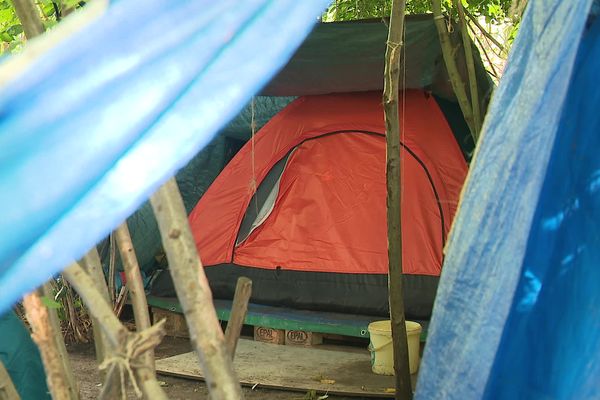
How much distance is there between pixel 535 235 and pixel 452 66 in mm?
2611

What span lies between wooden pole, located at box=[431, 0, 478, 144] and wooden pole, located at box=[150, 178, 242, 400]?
11.2 ft

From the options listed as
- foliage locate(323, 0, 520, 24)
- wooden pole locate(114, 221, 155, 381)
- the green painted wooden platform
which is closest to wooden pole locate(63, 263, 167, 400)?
wooden pole locate(114, 221, 155, 381)

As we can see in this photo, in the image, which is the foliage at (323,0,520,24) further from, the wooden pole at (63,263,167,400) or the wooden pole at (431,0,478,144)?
the wooden pole at (63,263,167,400)

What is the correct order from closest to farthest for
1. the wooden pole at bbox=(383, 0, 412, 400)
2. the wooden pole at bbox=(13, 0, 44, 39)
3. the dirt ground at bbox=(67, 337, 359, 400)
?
the wooden pole at bbox=(13, 0, 44, 39)
the wooden pole at bbox=(383, 0, 412, 400)
the dirt ground at bbox=(67, 337, 359, 400)

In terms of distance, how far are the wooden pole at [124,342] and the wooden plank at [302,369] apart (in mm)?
3071

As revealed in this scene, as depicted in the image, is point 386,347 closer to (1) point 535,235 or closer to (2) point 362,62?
(2) point 362,62

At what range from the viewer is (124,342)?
1537mm

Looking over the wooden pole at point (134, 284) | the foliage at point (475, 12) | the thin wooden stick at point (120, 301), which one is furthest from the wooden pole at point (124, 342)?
the thin wooden stick at point (120, 301)

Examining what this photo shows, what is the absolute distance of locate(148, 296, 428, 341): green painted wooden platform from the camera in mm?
5281

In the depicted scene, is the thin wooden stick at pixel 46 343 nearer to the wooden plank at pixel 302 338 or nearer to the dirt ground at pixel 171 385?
the dirt ground at pixel 171 385

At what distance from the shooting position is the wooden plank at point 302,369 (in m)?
4.68

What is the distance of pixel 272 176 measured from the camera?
233 inches

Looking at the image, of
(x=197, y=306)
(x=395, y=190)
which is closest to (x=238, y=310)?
(x=197, y=306)

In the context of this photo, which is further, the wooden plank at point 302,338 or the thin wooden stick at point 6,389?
the wooden plank at point 302,338
